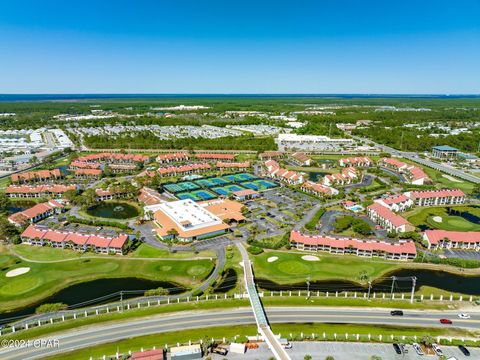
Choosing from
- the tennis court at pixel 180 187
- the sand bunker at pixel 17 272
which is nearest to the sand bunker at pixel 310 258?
the tennis court at pixel 180 187

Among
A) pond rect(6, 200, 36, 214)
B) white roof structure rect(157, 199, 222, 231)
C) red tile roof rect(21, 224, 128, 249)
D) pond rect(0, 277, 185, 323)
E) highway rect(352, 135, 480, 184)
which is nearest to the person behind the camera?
pond rect(0, 277, 185, 323)

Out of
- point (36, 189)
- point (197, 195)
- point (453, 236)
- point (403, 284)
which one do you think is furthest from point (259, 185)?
point (36, 189)

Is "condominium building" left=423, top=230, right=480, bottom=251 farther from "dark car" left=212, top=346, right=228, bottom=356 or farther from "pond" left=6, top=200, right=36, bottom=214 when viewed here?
"pond" left=6, top=200, right=36, bottom=214

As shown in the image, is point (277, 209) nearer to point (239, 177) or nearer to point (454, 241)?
point (239, 177)

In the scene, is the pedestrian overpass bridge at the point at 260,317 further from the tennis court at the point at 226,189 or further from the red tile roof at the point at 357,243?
the tennis court at the point at 226,189

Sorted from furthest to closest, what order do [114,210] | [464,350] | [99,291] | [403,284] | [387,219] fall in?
[114,210], [387,219], [403,284], [99,291], [464,350]

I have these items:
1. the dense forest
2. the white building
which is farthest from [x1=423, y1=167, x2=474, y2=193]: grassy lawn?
the dense forest
